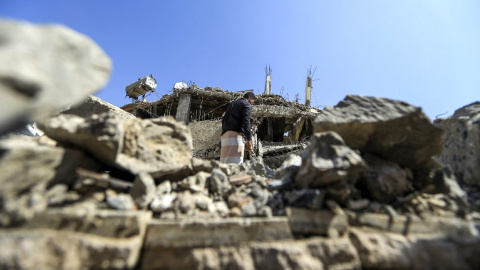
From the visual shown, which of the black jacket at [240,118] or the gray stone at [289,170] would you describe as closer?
the gray stone at [289,170]

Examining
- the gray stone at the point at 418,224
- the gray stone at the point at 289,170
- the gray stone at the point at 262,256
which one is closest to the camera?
the gray stone at the point at 262,256

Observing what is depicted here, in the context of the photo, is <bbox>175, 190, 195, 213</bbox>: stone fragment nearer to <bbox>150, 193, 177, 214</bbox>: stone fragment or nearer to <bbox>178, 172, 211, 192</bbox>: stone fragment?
<bbox>150, 193, 177, 214</bbox>: stone fragment

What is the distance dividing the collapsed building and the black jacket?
18.1 ft

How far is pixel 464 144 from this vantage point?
111 inches

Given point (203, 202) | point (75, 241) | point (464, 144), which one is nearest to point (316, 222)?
point (203, 202)

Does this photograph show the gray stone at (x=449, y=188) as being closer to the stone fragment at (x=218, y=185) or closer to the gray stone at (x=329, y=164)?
the gray stone at (x=329, y=164)

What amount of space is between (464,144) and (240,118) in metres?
3.51

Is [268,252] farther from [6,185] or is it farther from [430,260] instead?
A: [6,185]

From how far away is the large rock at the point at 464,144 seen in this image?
8.68 ft

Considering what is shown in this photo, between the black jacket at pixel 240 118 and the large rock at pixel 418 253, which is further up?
the black jacket at pixel 240 118

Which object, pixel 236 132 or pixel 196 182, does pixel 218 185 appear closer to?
pixel 196 182

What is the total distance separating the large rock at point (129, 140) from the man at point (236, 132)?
232 centimetres

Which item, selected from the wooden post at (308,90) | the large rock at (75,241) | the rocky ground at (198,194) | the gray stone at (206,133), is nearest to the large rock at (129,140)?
the rocky ground at (198,194)

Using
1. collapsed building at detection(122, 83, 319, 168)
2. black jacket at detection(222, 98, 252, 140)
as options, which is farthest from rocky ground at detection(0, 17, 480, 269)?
collapsed building at detection(122, 83, 319, 168)
